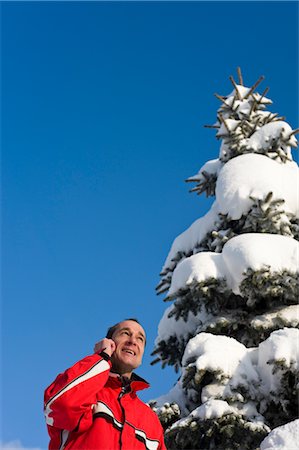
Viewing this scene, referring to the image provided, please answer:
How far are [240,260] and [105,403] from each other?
5220mm

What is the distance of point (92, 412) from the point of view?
2.72m

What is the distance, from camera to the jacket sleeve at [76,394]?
8.47 ft

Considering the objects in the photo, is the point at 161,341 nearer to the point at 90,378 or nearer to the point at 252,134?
the point at 252,134

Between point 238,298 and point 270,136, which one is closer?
point 238,298

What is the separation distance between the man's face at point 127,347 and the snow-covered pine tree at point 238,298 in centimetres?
355

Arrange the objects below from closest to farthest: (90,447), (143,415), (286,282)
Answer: (90,447), (143,415), (286,282)

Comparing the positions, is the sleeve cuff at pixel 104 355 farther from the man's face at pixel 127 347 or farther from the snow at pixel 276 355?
the snow at pixel 276 355

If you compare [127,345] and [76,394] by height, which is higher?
[127,345]

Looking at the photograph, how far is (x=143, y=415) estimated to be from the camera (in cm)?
295

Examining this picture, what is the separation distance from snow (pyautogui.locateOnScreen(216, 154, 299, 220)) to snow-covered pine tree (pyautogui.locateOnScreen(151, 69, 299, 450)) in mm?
19

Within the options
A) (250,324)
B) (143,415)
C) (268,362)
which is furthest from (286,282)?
(143,415)

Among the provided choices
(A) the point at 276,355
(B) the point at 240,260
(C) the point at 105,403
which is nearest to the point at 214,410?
(A) the point at 276,355

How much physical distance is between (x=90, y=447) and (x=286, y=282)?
5.64 metres

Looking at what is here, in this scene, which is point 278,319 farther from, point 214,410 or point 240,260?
point 214,410
